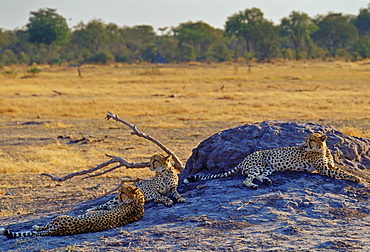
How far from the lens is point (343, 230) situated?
4715mm

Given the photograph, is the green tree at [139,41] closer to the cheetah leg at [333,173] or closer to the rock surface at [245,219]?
the rock surface at [245,219]

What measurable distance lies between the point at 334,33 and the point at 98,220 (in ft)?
199

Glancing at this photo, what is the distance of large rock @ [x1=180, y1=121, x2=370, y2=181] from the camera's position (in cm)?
655

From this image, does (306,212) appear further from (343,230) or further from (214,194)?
(214,194)

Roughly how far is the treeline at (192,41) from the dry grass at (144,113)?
24.8 metres

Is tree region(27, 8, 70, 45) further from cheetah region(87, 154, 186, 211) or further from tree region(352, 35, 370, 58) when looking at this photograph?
cheetah region(87, 154, 186, 211)

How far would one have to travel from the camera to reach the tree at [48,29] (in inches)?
2160

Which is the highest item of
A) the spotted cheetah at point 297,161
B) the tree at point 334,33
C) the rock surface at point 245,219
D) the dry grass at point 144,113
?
the tree at point 334,33

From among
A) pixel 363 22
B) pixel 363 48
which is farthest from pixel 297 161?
pixel 363 22

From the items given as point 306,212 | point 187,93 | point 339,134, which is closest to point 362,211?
point 306,212

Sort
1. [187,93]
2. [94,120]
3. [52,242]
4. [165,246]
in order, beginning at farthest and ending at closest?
[187,93]
[94,120]
[52,242]
[165,246]

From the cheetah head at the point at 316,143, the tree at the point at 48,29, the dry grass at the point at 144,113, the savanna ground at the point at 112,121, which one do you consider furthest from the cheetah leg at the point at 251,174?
the tree at the point at 48,29

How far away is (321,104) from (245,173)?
1430 cm

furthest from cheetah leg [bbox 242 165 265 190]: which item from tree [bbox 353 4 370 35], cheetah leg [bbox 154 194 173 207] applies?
tree [bbox 353 4 370 35]
